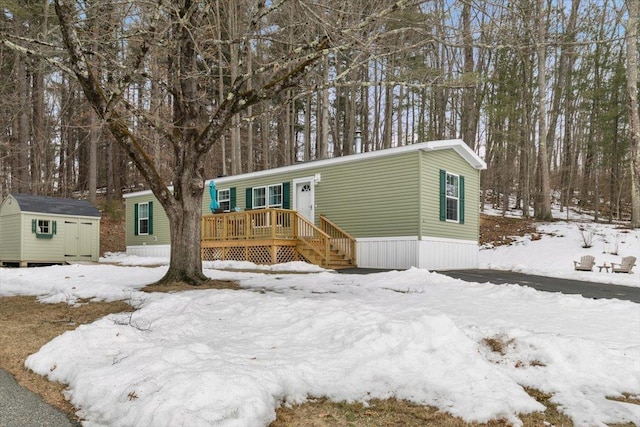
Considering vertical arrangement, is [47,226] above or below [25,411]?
above

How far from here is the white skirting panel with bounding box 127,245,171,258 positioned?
58.6 ft

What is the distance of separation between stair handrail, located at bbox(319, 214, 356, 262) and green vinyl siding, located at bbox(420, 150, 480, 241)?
2.29m

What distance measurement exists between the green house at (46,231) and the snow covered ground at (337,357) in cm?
1127

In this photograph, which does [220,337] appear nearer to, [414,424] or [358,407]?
[358,407]

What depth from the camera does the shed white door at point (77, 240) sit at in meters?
16.1

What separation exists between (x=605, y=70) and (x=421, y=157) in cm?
1741

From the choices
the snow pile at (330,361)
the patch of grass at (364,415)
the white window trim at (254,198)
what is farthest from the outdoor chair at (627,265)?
the patch of grass at (364,415)

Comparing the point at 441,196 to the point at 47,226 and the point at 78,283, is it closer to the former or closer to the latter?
the point at 78,283

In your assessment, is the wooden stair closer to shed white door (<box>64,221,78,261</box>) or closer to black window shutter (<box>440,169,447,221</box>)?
black window shutter (<box>440,169,447,221</box>)

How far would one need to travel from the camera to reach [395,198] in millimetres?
12367

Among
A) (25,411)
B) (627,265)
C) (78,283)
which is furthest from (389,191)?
Result: (25,411)

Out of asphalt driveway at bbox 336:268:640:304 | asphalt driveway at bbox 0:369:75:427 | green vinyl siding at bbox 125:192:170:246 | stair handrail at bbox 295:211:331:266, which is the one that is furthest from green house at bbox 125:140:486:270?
asphalt driveway at bbox 0:369:75:427

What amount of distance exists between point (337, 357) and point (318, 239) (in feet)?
30.5

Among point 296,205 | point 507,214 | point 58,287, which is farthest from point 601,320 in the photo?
point 507,214
